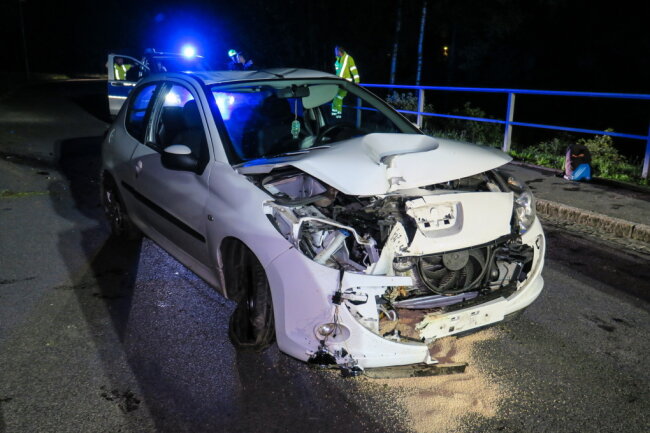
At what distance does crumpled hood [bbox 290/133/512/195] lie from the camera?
3.33 m

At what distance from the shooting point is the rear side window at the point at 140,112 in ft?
16.0

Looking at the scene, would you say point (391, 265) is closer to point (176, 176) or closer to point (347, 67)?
point (176, 176)

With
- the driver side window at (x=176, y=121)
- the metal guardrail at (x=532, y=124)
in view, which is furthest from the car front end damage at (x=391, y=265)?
the metal guardrail at (x=532, y=124)

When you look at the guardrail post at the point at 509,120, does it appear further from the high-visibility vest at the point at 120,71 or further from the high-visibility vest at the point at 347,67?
the high-visibility vest at the point at 120,71

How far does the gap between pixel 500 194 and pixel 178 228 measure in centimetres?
222

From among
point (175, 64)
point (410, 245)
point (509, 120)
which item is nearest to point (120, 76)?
point (175, 64)

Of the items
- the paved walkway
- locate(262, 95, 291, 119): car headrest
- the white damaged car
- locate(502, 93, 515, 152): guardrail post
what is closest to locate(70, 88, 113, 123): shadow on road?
locate(502, 93, 515, 152): guardrail post

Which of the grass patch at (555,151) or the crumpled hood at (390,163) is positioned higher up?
the crumpled hood at (390,163)

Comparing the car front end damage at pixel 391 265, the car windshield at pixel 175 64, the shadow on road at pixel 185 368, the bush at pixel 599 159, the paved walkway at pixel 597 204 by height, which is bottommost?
the shadow on road at pixel 185 368

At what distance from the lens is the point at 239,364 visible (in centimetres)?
341

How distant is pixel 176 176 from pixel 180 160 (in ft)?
0.98

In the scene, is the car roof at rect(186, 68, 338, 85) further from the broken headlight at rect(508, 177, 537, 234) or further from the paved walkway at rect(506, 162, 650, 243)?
the paved walkway at rect(506, 162, 650, 243)

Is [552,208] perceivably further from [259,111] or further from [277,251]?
[277,251]

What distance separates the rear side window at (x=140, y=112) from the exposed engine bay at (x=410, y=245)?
1816 millimetres
